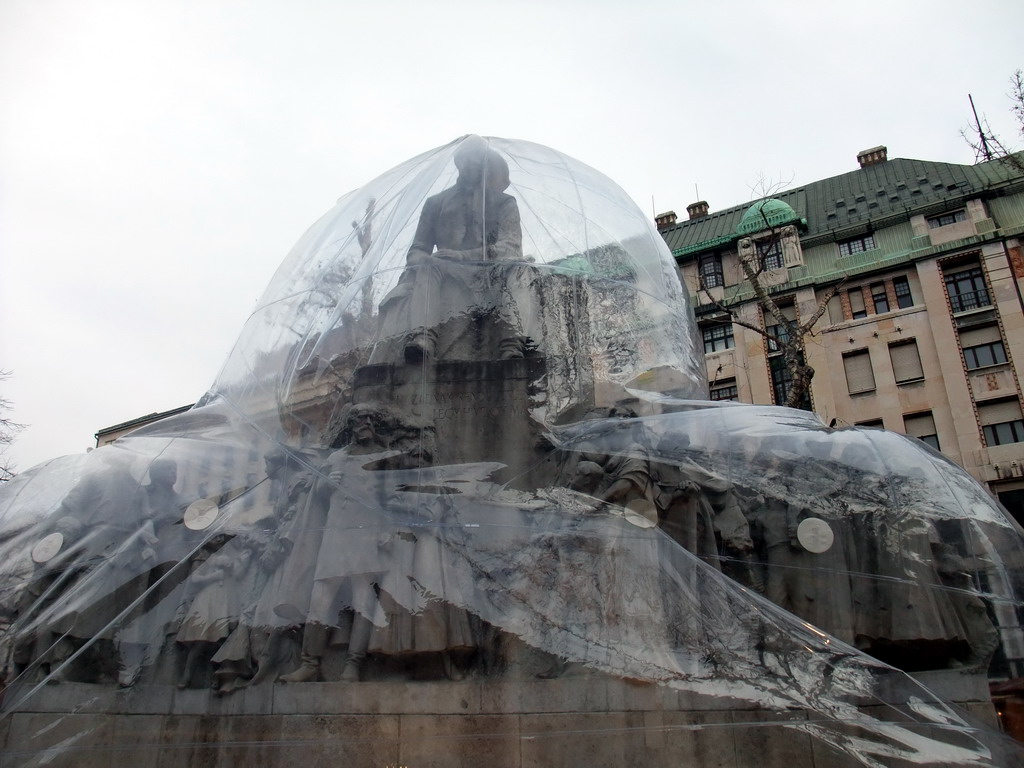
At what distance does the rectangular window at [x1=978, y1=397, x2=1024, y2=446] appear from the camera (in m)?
31.0

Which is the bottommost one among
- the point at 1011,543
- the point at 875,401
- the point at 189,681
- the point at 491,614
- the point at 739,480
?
the point at 189,681

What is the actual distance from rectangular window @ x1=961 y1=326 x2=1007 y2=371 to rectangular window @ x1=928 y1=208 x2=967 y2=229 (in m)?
5.92

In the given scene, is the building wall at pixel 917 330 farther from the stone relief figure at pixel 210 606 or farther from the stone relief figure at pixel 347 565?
the stone relief figure at pixel 210 606

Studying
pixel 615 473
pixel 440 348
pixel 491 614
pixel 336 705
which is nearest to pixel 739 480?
pixel 615 473

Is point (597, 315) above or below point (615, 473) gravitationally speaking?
above

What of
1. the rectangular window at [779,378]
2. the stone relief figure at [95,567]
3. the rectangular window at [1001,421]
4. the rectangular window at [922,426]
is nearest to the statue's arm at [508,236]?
the stone relief figure at [95,567]

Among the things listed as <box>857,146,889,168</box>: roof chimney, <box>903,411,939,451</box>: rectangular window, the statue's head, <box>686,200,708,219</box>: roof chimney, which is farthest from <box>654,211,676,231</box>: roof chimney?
the statue's head

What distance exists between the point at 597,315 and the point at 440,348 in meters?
1.40

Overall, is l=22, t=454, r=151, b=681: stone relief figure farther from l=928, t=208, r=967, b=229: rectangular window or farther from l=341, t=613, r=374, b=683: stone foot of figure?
l=928, t=208, r=967, b=229: rectangular window

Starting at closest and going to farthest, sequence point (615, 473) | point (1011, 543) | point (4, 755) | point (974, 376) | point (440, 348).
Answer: point (4, 755)
point (1011, 543)
point (615, 473)
point (440, 348)
point (974, 376)

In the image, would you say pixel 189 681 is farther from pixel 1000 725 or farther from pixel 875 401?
pixel 875 401

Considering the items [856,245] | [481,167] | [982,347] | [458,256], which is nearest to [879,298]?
[856,245]

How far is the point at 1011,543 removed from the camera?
5438 millimetres

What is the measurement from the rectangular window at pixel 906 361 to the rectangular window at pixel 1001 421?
2778 mm
